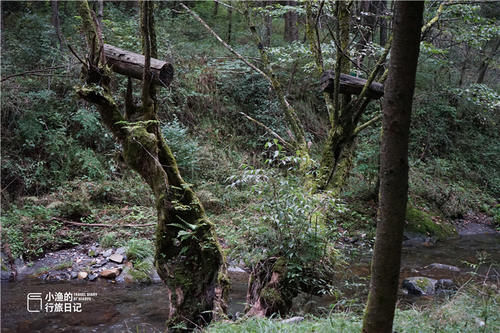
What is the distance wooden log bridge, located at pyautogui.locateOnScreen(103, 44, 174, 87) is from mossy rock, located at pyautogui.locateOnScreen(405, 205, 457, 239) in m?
7.56

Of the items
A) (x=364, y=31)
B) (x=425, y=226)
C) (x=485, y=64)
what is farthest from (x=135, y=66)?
(x=485, y=64)

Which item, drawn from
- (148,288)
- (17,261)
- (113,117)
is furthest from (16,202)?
(113,117)

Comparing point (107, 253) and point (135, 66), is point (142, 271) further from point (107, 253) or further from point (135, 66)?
point (135, 66)

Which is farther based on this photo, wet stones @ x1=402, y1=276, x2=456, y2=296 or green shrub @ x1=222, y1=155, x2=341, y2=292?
wet stones @ x1=402, y1=276, x2=456, y2=296

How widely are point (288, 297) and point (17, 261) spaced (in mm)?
4907

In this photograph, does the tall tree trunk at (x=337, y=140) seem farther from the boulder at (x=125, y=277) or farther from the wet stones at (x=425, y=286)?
the boulder at (x=125, y=277)

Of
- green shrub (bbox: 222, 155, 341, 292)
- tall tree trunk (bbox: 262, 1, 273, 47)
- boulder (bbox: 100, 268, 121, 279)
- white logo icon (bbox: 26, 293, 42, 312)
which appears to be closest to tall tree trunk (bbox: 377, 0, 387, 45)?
tall tree trunk (bbox: 262, 1, 273, 47)

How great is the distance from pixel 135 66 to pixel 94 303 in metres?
3.48

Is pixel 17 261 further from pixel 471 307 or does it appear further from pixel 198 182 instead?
pixel 471 307

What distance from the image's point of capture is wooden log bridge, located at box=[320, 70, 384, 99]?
544 centimetres

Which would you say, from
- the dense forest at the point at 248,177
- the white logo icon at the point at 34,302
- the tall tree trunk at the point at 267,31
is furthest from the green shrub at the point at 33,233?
the tall tree trunk at the point at 267,31

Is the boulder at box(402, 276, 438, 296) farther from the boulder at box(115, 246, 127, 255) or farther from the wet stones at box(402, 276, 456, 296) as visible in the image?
the boulder at box(115, 246, 127, 255)

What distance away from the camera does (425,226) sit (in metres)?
9.60

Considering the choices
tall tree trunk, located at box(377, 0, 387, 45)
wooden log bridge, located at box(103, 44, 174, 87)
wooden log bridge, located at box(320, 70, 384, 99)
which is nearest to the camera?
wooden log bridge, located at box(103, 44, 174, 87)
